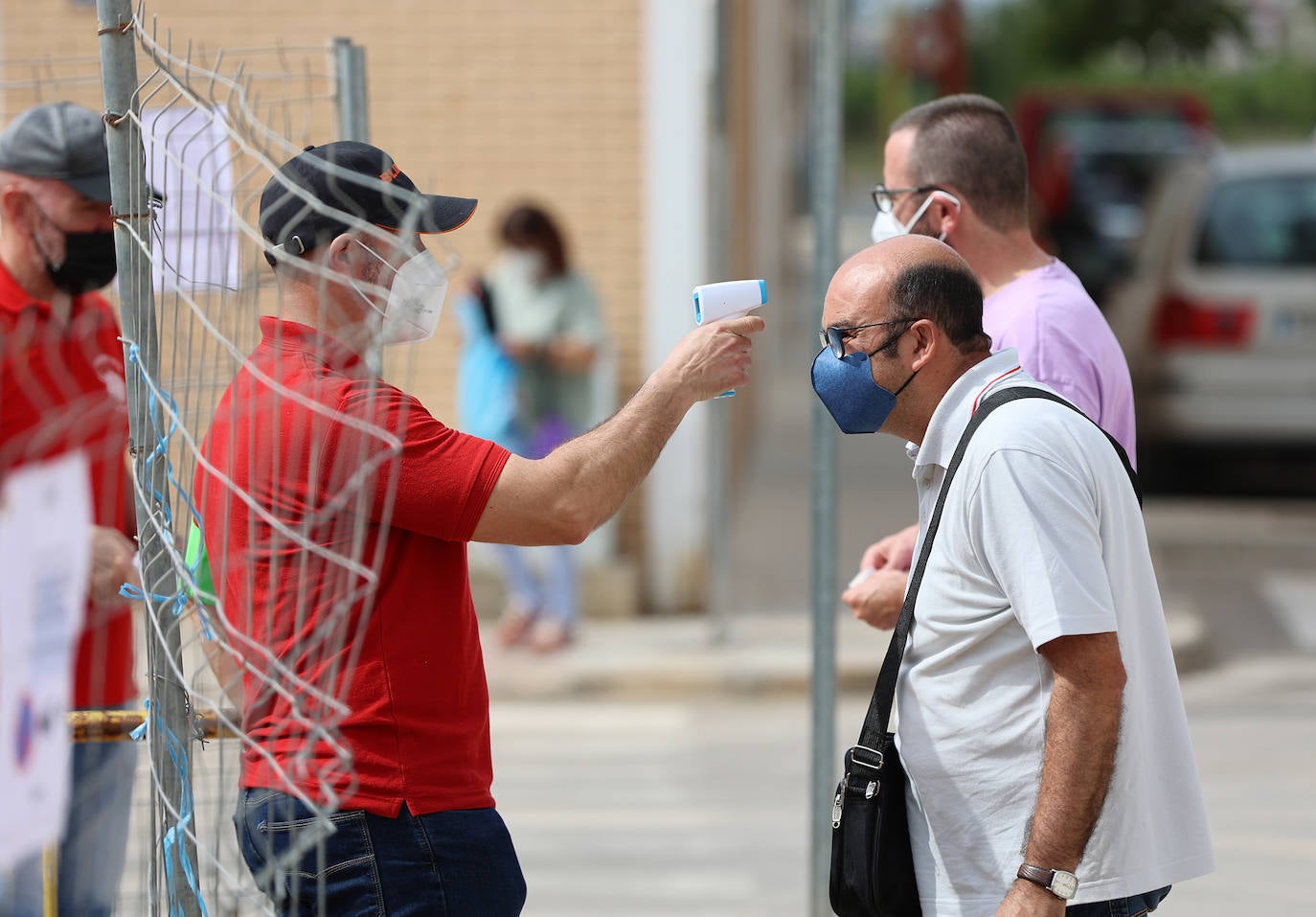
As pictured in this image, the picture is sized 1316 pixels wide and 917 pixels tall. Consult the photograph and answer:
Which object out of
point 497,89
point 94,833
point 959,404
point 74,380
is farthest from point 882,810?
point 497,89

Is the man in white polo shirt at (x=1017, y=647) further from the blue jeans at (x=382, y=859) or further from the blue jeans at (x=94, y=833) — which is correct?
the blue jeans at (x=94, y=833)

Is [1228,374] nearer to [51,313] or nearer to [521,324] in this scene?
[521,324]

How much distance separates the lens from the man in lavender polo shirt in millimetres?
3018

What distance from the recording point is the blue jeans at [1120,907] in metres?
2.35

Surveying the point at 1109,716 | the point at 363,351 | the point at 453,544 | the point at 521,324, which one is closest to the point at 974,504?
the point at 1109,716

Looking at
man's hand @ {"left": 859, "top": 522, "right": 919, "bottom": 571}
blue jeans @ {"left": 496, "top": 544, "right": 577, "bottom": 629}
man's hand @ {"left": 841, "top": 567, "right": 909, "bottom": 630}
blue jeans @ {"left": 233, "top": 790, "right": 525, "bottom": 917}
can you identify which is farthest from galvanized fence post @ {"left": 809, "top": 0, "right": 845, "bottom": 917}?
blue jeans @ {"left": 496, "top": 544, "right": 577, "bottom": 629}

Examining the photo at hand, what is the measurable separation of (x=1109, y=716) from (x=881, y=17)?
33.3m

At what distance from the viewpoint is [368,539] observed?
2.40 metres

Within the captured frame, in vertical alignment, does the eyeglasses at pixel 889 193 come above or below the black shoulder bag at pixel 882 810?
above

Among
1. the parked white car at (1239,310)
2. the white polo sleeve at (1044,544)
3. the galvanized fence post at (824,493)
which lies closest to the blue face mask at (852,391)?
the white polo sleeve at (1044,544)

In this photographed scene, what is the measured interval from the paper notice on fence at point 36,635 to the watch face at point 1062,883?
1492mm

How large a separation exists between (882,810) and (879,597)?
674mm

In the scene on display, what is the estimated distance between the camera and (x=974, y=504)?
235 cm

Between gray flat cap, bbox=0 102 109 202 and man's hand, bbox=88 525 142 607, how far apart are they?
71cm
